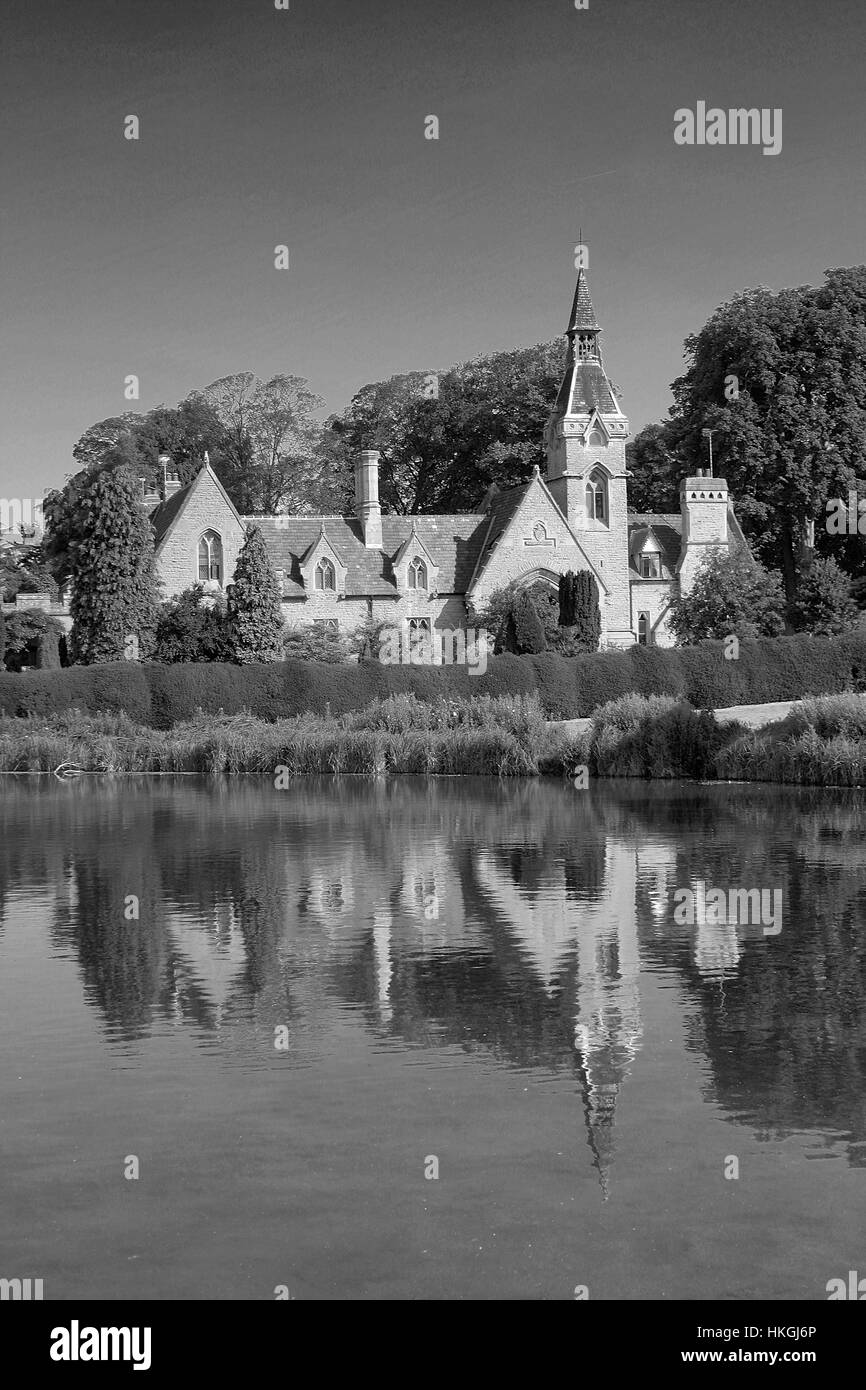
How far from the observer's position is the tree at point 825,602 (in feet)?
196

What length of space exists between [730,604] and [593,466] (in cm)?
1090

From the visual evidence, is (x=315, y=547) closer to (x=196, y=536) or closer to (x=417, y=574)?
(x=417, y=574)

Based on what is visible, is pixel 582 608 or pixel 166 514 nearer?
pixel 582 608

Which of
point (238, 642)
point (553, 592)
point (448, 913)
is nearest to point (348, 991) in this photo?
point (448, 913)

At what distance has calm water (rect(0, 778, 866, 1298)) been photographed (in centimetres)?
728

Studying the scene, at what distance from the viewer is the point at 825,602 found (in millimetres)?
60312

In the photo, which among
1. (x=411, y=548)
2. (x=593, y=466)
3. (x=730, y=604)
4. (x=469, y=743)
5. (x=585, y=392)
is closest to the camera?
(x=469, y=743)

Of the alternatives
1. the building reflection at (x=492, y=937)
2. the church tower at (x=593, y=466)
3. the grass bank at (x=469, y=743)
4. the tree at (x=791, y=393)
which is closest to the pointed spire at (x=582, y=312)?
the church tower at (x=593, y=466)

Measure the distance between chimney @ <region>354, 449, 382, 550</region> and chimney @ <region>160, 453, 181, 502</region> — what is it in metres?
8.42

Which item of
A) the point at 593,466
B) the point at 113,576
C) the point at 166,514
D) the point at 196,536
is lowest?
the point at 113,576

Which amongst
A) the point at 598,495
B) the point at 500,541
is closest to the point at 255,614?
the point at 500,541

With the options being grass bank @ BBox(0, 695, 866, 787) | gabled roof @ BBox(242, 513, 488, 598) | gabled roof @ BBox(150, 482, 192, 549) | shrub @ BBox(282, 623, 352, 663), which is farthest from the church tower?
grass bank @ BBox(0, 695, 866, 787)

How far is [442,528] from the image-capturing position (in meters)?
66.8
